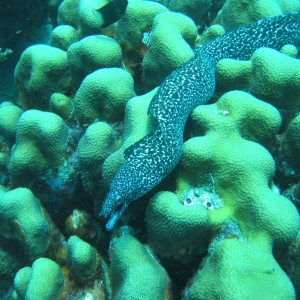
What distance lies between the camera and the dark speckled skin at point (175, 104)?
303cm

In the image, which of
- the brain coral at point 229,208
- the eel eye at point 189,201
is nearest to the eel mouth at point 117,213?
the brain coral at point 229,208

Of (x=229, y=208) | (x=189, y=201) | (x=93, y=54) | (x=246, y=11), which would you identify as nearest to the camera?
(x=229, y=208)

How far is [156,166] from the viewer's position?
3.10 m

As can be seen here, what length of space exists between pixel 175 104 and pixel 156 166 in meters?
0.86

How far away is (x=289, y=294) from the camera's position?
8.22 ft

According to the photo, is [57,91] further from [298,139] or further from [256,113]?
[298,139]

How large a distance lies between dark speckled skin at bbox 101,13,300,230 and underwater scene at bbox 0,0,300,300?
A: 16mm

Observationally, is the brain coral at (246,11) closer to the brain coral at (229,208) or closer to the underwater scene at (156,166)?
the underwater scene at (156,166)

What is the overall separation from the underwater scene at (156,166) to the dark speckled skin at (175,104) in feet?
0.05

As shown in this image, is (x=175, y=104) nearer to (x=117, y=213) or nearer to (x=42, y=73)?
(x=117, y=213)

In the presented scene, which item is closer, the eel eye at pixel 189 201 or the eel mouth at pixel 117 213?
the eel mouth at pixel 117 213

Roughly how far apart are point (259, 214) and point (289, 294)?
2.34 ft

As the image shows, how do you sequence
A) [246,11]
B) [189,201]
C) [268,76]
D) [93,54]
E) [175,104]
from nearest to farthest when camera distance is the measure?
[189,201]
[175,104]
[268,76]
[93,54]
[246,11]

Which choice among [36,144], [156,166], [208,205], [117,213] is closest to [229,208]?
[208,205]
